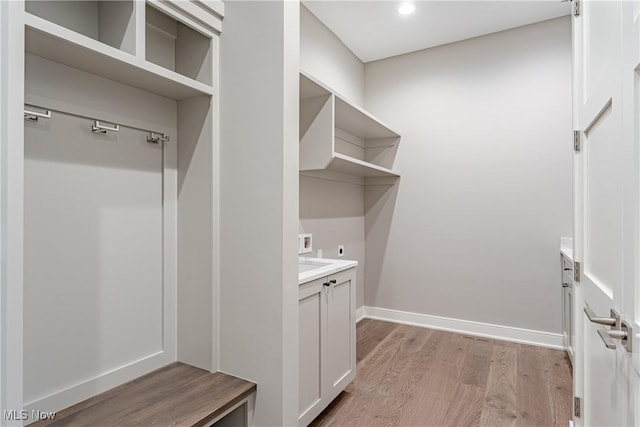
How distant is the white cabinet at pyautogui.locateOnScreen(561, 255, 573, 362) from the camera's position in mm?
2504

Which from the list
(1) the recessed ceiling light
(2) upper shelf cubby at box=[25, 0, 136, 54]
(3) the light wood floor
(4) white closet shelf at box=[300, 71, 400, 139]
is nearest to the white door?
(3) the light wood floor

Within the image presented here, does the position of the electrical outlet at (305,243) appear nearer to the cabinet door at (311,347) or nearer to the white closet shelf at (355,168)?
the white closet shelf at (355,168)

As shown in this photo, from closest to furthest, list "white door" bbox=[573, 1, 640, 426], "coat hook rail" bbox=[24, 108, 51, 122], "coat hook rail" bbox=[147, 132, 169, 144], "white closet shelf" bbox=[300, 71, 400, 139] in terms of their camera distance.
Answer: "white door" bbox=[573, 1, 640, 426] < "coat hook rail" bbox=[24, 108, 51, 122] < "coat hook rail" bbox=[147, 132, 169, 144] < "white closet shelf" bbox=[300, 71, 400, 139]

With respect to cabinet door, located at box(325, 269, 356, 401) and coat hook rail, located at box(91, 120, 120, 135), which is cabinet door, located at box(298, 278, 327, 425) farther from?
coat hook rail, located at box(91, 120, 120, 135)

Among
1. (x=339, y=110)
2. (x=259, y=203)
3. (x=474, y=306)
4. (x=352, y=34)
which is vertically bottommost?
(x=474, y=306)

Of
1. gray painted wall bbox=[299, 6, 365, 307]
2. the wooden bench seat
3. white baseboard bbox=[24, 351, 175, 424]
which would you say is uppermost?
gray painted wall bbox=[299, 6, 365, 307]

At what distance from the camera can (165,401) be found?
56.9 inches

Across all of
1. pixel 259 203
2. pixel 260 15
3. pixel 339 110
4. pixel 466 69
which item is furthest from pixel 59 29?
pixel 466 69

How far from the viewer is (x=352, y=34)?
10.7 ft

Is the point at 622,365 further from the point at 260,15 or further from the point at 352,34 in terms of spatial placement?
the point at 352,34

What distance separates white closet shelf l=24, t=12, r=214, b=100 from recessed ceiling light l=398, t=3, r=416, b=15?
6.50 ft

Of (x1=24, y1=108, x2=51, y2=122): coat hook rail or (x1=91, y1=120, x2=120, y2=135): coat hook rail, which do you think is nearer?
(x1=24, y1=108, x2=51, y2=122): coat hook rail

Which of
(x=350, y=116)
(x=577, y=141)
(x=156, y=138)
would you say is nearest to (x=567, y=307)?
(x=577, y=141)

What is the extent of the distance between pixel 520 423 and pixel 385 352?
3.68 feet
